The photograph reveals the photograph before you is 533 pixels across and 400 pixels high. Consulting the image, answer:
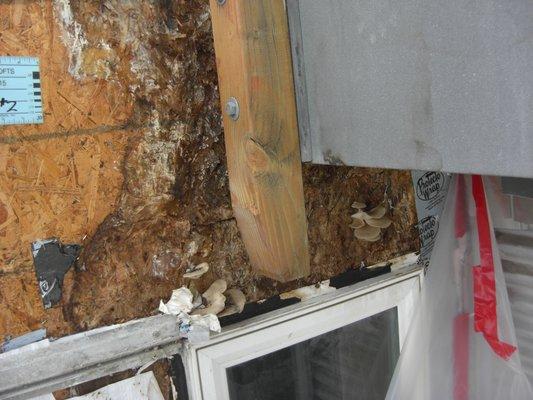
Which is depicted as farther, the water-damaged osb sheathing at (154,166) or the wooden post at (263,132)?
the water-damaged osb sheathing at (154,166)

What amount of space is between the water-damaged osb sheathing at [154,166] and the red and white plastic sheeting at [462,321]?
2.08 feet

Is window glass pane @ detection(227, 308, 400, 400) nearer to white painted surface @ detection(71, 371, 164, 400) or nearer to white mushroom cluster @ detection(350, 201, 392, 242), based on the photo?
white painted surface @ detection(71, 371, 164, 400)

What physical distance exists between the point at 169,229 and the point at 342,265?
596mm

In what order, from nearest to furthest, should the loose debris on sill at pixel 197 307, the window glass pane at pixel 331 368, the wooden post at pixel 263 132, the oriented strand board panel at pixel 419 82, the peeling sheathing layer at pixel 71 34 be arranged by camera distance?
the oriented strand board panel at pixel 419 82 < the wooden post at pixel 263 132 < the peeling sheathing layer at pixel 71 34 < the loose debris on sill at pixel 197 307 < the window glass pane at pixel 331 368

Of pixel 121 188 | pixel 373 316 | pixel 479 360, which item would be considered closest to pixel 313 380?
pixel 373 316

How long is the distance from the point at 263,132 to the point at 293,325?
72cm

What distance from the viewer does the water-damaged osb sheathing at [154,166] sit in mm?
1178

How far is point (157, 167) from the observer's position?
49.9 inches

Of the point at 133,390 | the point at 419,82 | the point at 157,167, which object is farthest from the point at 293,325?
the point at 419,82

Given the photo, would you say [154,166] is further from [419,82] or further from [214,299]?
[419,82]

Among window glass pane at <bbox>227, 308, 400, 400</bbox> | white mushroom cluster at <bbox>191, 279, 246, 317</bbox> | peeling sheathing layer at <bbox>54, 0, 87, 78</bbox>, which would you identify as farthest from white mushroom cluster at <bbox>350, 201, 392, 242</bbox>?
peeling sheathing layer at <bbox>54, 0, 87, 78</bbox>

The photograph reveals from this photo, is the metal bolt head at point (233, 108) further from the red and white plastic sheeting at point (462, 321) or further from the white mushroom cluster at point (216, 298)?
the red and white plastic sheeting at point (462, 321)

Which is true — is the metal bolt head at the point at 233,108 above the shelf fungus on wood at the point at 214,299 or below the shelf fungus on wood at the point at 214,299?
above

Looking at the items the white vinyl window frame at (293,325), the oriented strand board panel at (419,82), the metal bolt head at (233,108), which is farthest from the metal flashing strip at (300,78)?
the white vinyl window frame at (293,325)
